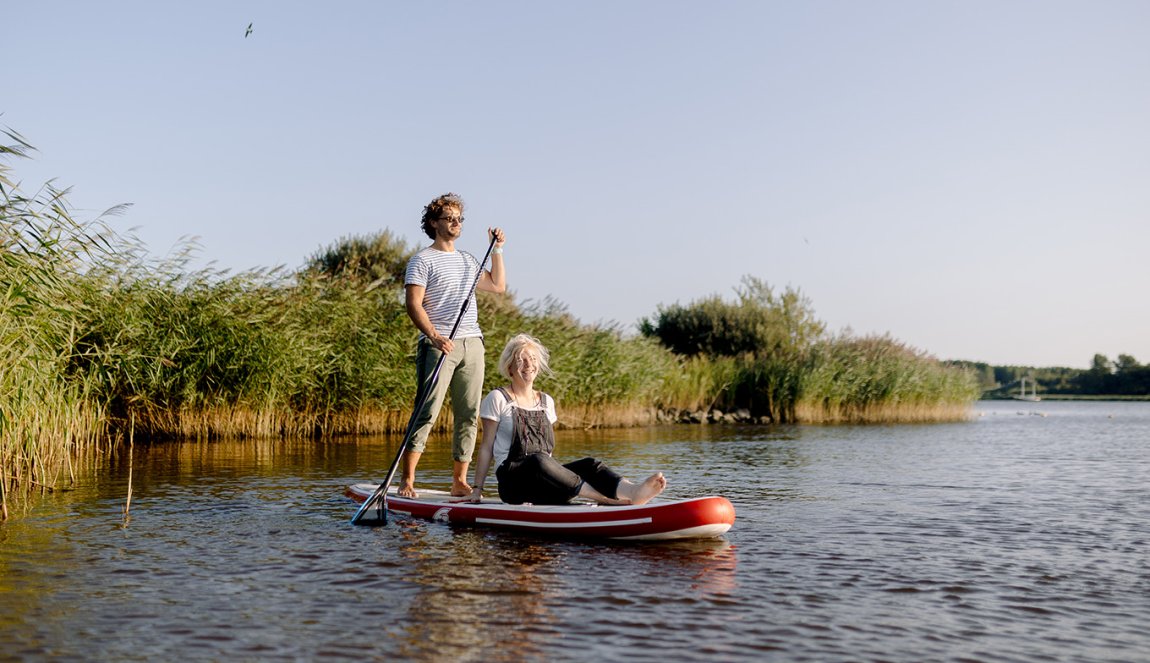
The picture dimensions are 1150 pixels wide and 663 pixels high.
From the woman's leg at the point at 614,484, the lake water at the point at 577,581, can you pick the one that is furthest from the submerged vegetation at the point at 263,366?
the woman's leg at the point at 614,484

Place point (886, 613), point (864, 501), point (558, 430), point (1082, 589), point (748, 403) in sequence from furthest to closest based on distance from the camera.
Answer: point (748, 403) < point (558, 430) < point (864, 501) < point (1082, 589) < point (886, 613)

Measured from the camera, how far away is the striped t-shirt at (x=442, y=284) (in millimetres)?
7488

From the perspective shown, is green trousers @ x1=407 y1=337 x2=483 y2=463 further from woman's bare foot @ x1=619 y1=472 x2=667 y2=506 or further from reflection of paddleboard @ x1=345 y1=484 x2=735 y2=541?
woman's bare foot @ x1=619 y1=472 x2=667 y2=506

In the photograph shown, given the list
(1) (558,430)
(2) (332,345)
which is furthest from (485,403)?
(1) (558,430)

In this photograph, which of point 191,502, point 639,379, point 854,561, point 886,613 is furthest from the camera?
point 639,379

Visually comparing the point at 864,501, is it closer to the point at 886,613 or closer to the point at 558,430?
the point at 886,613

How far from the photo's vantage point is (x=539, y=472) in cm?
672

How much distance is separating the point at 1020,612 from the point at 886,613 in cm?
64

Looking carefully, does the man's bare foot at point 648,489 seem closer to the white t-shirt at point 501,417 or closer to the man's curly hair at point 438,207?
the white t-shirt at point 501,417

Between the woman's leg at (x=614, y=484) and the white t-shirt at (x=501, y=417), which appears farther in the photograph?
the white t-shirt at (x=501, y=417)

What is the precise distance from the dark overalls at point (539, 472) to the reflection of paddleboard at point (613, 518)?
0.42ft

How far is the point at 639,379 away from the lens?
21656 mm

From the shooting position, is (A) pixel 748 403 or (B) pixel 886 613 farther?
(A) pixel 748 403

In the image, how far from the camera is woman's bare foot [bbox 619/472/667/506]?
6238 mm
